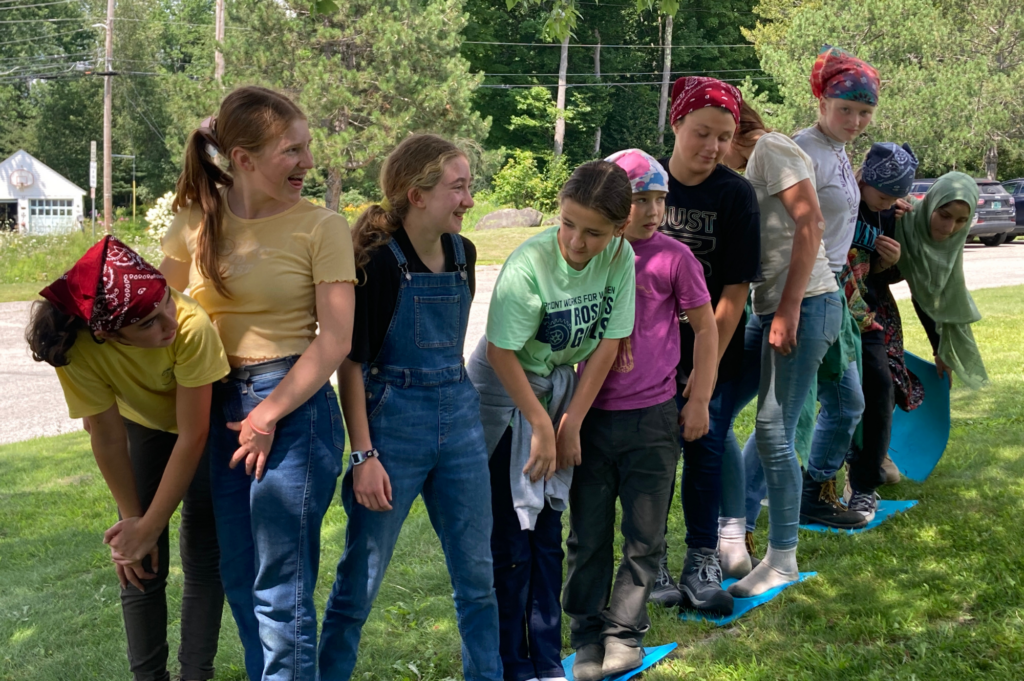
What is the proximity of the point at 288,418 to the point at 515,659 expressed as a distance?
46.1 inches

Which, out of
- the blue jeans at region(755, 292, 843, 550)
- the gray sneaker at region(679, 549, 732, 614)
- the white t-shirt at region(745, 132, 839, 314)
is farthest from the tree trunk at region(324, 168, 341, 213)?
the gray sneaker at region(679, 549, 732, 614)

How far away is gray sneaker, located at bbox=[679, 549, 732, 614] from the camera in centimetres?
369

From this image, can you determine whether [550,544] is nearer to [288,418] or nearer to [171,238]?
[288,418]

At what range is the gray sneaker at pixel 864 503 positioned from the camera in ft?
15.5

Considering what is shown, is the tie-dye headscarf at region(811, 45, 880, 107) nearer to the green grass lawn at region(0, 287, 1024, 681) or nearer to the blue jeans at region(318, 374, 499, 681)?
the green grass lawn at region(0, 287, 1024, 681)

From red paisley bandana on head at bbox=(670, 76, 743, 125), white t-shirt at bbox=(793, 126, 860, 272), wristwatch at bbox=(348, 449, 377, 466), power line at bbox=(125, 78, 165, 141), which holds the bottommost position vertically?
wristwatch at bbox=(348, 449, 377, 466)

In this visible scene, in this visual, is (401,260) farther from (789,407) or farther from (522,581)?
(789,407)

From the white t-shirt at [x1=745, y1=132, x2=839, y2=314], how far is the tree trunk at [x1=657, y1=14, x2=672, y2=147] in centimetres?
4063

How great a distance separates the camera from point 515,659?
322cm

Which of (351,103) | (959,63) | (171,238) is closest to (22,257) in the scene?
(351,103)

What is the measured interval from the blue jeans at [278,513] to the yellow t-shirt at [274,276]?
11 cm

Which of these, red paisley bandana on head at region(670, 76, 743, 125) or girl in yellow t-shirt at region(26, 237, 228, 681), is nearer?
girl in yellow t-shirt at region(26, 237, 228, 681)

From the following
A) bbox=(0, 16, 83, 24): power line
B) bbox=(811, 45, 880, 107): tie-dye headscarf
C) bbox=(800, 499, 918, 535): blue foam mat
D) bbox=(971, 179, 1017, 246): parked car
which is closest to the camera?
bbox=(811, 45, 880, 107): tie-dye headscarf

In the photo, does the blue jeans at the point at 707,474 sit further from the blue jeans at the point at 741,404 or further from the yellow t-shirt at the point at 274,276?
the yellow t-shirt at the point at 274,276
